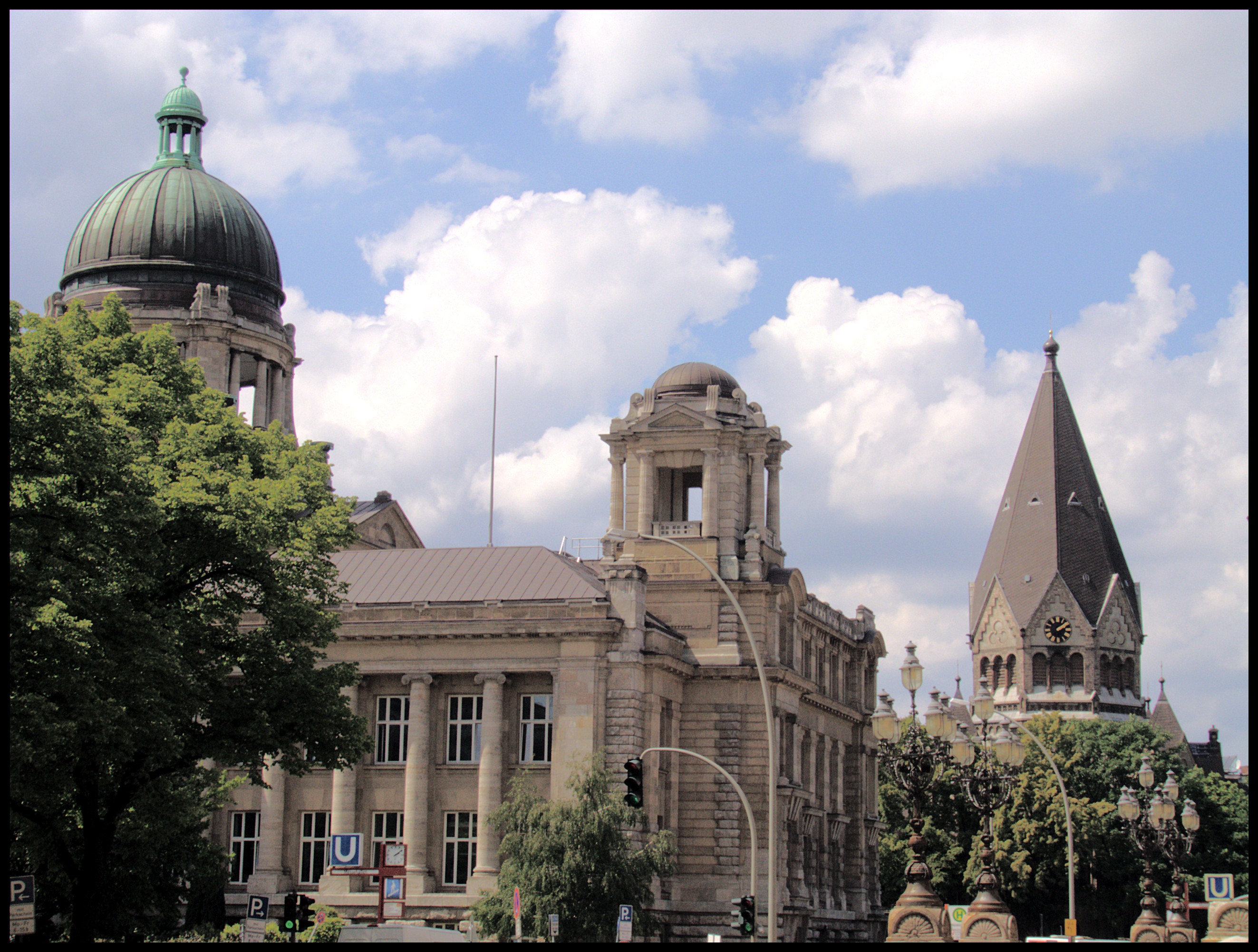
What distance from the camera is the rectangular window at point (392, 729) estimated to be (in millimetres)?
64000

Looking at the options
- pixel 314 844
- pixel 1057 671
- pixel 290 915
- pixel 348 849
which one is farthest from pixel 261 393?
pixel 1057 671

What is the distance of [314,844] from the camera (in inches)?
2527

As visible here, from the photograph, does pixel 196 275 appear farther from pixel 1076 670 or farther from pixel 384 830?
pixel 1076 670

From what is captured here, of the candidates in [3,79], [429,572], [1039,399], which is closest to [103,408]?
[3,79]

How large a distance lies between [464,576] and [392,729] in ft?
23.3

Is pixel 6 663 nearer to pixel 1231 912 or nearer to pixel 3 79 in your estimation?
pixel 3 79

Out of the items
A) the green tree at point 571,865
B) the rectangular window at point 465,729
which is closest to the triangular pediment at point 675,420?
the rectangular window at point 465,729

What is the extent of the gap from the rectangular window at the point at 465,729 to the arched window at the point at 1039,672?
100.0 meters

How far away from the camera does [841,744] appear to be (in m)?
82.9

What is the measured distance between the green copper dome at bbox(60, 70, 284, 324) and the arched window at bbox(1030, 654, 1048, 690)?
286ft

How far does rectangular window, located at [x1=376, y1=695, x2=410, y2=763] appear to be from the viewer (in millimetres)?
64000

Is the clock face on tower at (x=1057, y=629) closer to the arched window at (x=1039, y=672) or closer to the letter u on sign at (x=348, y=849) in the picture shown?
the arched window at (x=1039, y=672)

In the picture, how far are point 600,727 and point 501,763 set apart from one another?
12.5 ft

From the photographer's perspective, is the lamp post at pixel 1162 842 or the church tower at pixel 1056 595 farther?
the church tower at pixel 1056 595
